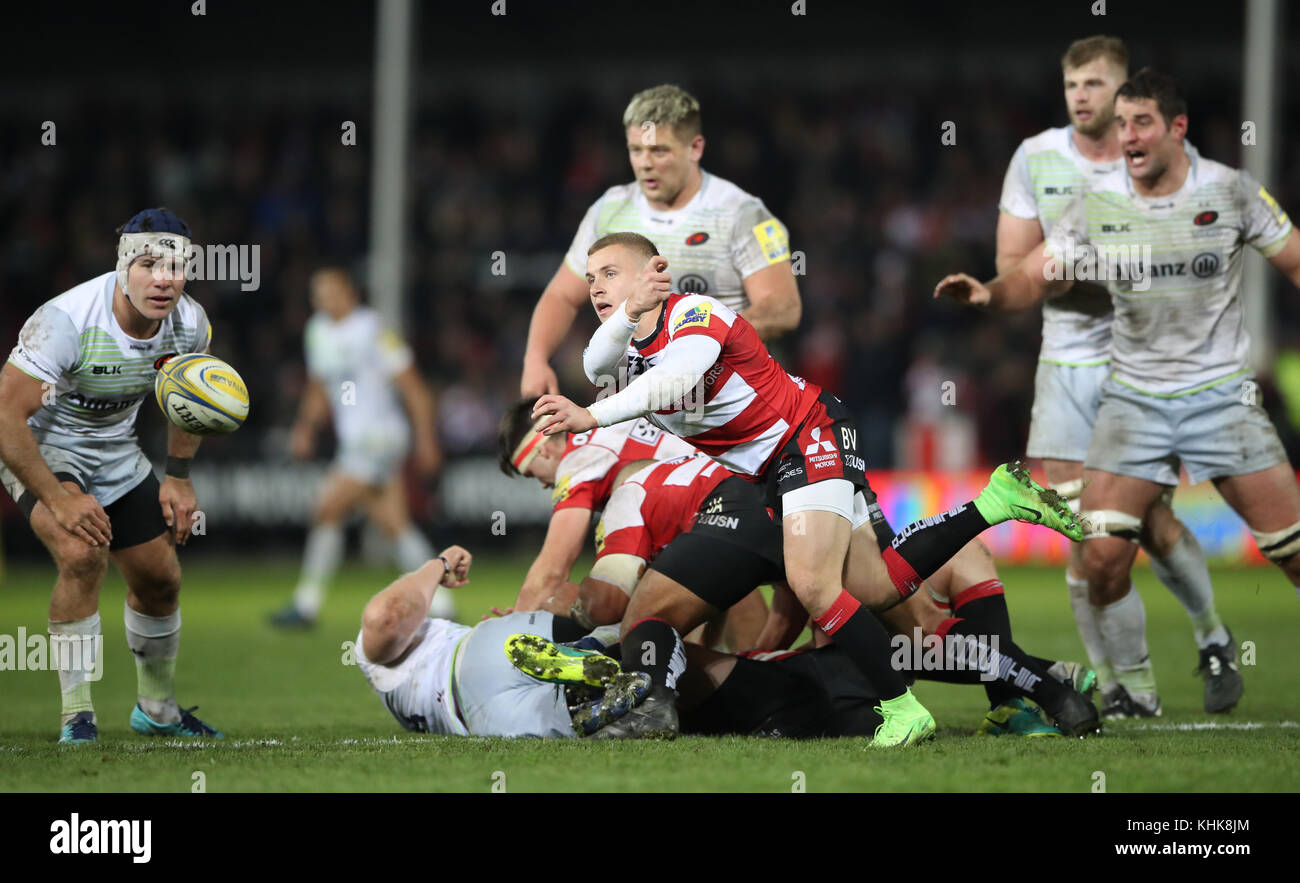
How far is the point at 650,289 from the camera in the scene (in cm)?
600

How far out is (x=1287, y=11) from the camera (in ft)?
71.8

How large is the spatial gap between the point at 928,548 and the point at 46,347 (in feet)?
11.9

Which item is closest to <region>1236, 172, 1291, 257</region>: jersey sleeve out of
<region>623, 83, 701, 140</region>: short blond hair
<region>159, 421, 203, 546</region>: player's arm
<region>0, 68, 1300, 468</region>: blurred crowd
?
<region>623, 83, 701, 140</region>: short blond hair

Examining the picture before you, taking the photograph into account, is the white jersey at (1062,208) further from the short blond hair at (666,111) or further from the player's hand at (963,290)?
the short blond hair at (666,111)

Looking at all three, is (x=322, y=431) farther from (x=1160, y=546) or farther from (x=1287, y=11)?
(x=1287, y=11)

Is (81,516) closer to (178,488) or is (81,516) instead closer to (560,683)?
(178,488)

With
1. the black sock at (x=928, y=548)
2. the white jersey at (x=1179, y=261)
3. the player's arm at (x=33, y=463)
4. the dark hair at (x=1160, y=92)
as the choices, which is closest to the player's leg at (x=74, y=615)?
the player's arm at (x=33, y=463)

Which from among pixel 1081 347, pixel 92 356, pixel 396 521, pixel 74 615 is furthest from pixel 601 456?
pixel 396 521

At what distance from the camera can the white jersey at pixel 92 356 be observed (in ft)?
20.7

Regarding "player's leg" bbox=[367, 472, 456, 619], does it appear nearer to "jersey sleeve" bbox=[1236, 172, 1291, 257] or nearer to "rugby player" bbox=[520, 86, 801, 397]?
"rugby player" bbox=[520, 86, 801, 397]

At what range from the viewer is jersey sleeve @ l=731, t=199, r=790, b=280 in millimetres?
7816

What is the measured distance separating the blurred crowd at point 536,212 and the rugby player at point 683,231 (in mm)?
9972
